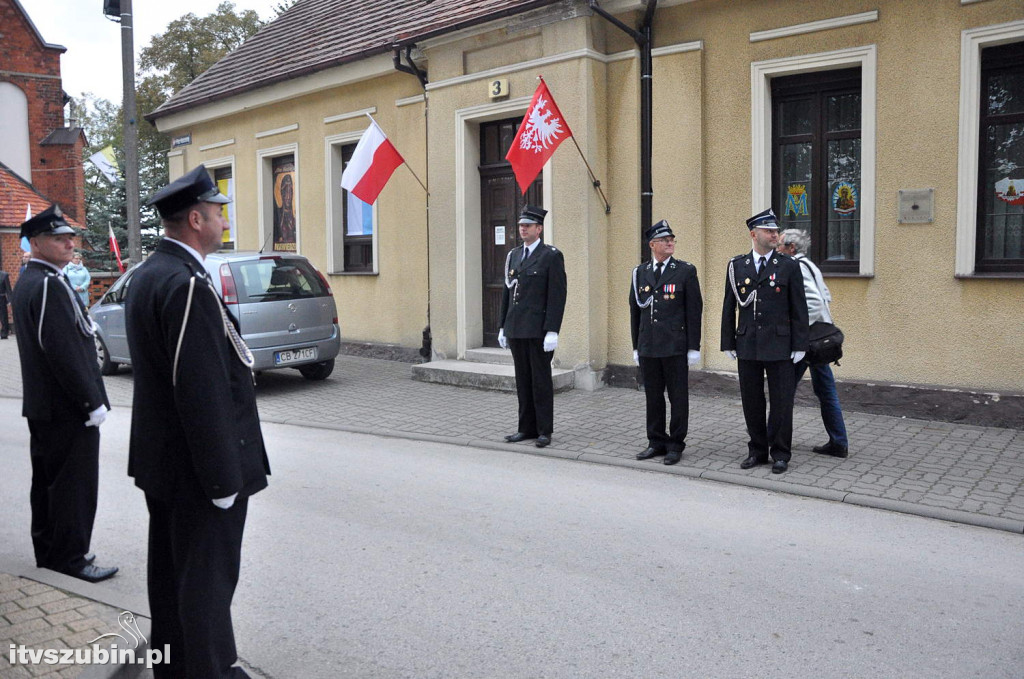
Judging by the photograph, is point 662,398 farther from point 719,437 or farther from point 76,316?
point 76,316

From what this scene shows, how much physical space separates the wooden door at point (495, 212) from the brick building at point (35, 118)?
2329 cm

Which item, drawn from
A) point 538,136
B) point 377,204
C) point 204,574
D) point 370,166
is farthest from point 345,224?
point 204,574

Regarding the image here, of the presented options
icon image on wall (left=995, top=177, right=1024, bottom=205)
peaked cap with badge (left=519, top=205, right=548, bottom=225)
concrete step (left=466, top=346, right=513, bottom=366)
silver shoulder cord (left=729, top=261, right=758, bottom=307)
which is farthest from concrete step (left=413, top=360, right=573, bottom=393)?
icon image on wall (left=995, top=177, right=1024, bottom=205)

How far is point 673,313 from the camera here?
7727mm

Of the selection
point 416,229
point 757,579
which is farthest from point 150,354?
point 416,229

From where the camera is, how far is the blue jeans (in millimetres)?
7680

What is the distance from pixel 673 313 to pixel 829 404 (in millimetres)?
1498

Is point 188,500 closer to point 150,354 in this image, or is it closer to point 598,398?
point 150,354

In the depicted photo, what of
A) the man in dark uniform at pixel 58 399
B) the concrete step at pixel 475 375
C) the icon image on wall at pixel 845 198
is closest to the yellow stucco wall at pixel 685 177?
the concrete step at pixel 475 375

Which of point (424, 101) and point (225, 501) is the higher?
point (424, 101)

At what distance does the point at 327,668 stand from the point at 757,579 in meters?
2.31

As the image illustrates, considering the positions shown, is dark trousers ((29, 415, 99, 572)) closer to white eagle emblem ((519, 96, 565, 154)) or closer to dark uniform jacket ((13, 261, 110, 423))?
dark uniform jacket ((13, 261, 110, 423))

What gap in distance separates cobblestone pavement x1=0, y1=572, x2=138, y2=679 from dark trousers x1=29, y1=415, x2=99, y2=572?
0.31 metres

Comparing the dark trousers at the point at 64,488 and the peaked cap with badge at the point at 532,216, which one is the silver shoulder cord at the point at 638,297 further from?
the dark trousers at the point at 64,488
